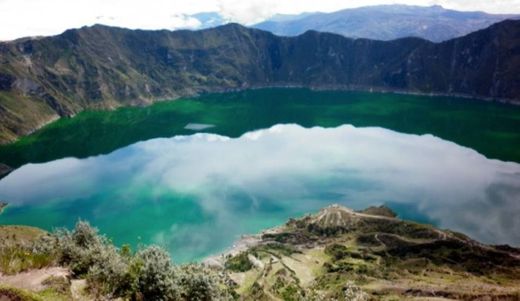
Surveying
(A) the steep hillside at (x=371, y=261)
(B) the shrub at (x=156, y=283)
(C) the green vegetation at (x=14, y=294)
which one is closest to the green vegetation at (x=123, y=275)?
(B) the shrub at (x=156, y=283)

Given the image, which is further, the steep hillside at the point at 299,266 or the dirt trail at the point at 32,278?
the steep hillside at the point at 299,266

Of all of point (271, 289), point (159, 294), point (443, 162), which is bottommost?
point (443, 162)

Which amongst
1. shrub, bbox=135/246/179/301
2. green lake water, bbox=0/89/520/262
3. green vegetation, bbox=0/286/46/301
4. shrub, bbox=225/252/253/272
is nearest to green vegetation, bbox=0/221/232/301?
shrub, bbox=135/246/179/301

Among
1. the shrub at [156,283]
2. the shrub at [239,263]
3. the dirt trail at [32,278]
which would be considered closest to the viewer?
the dirt trail at [32,278]

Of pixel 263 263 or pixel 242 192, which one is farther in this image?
pixel 242 192

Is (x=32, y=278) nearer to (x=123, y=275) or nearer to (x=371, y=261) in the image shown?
(x=123, y=275)

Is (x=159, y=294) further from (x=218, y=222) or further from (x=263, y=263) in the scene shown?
(x=218, y=222)

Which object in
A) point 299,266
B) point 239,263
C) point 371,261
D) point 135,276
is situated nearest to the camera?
point 135,276

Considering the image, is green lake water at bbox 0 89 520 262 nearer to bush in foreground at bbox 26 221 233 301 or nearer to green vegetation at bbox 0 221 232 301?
bush in foreground at bbox 26 221 233 301

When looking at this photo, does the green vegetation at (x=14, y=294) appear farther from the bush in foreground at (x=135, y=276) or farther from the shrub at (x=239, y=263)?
the shrub at (x=239, y=263)

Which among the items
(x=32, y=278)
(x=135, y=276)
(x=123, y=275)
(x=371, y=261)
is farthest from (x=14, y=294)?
(x=371, y=261)

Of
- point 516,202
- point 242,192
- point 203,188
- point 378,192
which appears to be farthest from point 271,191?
point 516,202
